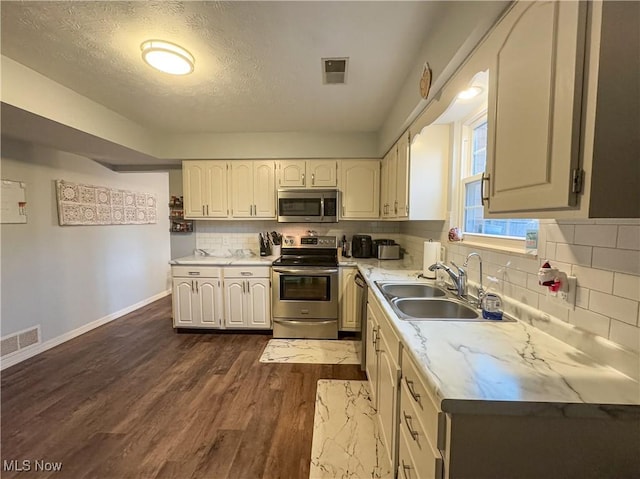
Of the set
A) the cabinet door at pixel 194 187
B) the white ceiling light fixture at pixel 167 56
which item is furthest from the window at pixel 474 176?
the cabinet door at pixel 194 187

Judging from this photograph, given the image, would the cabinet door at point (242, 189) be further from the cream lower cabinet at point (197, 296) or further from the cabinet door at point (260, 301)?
the cabinet door at point (260, 301)

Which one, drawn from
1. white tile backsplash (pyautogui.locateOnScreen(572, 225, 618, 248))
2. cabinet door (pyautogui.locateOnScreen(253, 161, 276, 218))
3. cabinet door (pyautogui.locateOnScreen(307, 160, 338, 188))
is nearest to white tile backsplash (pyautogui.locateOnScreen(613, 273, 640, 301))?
white tile backsplash (pyautogui.locateOnScreen(572, 225, 618, 248))

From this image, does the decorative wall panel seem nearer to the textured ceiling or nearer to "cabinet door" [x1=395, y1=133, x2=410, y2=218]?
the textured ceiling

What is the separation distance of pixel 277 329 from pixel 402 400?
2.25 m

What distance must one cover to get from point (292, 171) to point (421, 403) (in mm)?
2994

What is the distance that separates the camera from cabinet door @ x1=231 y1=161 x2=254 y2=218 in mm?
3537

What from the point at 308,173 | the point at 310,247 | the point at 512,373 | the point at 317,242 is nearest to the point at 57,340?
the point at 310,247

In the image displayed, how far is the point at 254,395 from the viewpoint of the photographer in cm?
222

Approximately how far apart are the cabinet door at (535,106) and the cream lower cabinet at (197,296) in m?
3.04

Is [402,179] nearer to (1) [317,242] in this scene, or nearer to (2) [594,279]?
(1) [317,242]

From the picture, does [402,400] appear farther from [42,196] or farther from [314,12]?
[42,196]

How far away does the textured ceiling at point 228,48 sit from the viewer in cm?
147

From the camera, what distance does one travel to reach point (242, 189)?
140 inches

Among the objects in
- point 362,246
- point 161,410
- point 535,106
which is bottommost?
point 161,410
